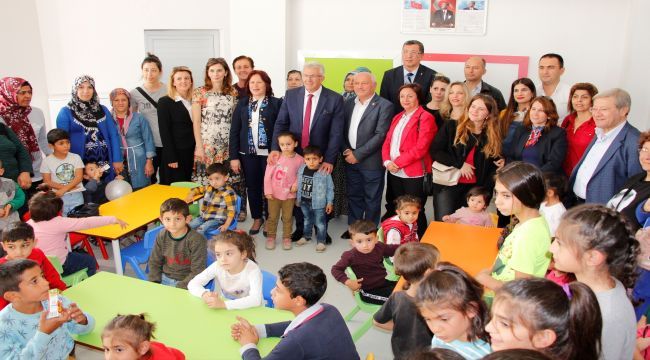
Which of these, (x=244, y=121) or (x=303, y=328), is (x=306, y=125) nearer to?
(x=244, y=121)

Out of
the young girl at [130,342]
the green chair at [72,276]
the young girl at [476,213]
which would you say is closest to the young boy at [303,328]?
the young girl at [130,342]

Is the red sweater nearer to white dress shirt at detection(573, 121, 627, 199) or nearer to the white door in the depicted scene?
white dress shirt at detection(573, 121, 627, 199)

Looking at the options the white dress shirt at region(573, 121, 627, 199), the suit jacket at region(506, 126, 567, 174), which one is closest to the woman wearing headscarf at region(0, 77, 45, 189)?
the suit jacket at region(506, 126, 567, 174)

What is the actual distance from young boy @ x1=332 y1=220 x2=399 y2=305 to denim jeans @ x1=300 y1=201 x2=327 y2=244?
5.75 ft

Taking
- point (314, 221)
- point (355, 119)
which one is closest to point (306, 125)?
point (355, 119)

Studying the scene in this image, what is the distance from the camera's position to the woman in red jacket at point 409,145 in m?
4.66

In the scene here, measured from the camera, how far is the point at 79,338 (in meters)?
2.33

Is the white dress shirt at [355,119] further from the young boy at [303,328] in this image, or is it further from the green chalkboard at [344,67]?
the young boy at [303,328]

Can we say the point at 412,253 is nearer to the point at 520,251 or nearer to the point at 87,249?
the point at 520,251

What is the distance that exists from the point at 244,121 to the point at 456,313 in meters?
3.65

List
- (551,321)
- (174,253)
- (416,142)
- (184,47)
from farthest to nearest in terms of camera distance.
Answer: (184,47) < (416,142) < (174,253) < (551,321)

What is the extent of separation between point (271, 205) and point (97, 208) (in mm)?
1581

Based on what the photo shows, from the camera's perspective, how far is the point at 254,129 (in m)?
5.08

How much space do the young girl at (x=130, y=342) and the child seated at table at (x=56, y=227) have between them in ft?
5.60
